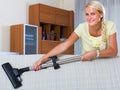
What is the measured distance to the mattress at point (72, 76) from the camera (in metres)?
1.26

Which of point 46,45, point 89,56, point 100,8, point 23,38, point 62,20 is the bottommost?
point 46,45

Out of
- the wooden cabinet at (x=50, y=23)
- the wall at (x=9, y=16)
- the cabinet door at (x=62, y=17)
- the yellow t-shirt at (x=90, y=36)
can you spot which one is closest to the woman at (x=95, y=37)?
the yellow t-shirt at (x=90, y=36)

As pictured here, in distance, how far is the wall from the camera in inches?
153

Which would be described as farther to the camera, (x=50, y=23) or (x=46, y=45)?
(x=50, y=23)

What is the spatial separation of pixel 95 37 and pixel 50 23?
10.1ft

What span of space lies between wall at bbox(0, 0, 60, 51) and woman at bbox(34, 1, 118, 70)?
257 cm

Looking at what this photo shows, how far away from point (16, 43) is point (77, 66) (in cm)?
272

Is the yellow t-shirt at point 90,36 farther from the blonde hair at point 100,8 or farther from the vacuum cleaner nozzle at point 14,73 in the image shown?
the vacuum cleaner nozzle at point 14,73

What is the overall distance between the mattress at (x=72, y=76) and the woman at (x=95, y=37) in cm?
5

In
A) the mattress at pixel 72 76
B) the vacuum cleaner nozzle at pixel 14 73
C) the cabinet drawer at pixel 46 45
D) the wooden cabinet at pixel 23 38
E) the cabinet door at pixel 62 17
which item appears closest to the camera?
the mattress at pixel 72 76

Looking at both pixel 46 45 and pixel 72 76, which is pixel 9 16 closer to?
pixel 46 45

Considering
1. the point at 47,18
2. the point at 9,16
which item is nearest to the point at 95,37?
the point at 9,16

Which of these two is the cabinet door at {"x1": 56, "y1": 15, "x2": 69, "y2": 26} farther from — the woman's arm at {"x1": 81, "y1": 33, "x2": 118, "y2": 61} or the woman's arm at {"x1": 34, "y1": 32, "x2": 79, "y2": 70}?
the woman's arm at {"x1": 81, "y1": 33, "x2": 118, "y2": 61}

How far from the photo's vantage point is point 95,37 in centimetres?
147
